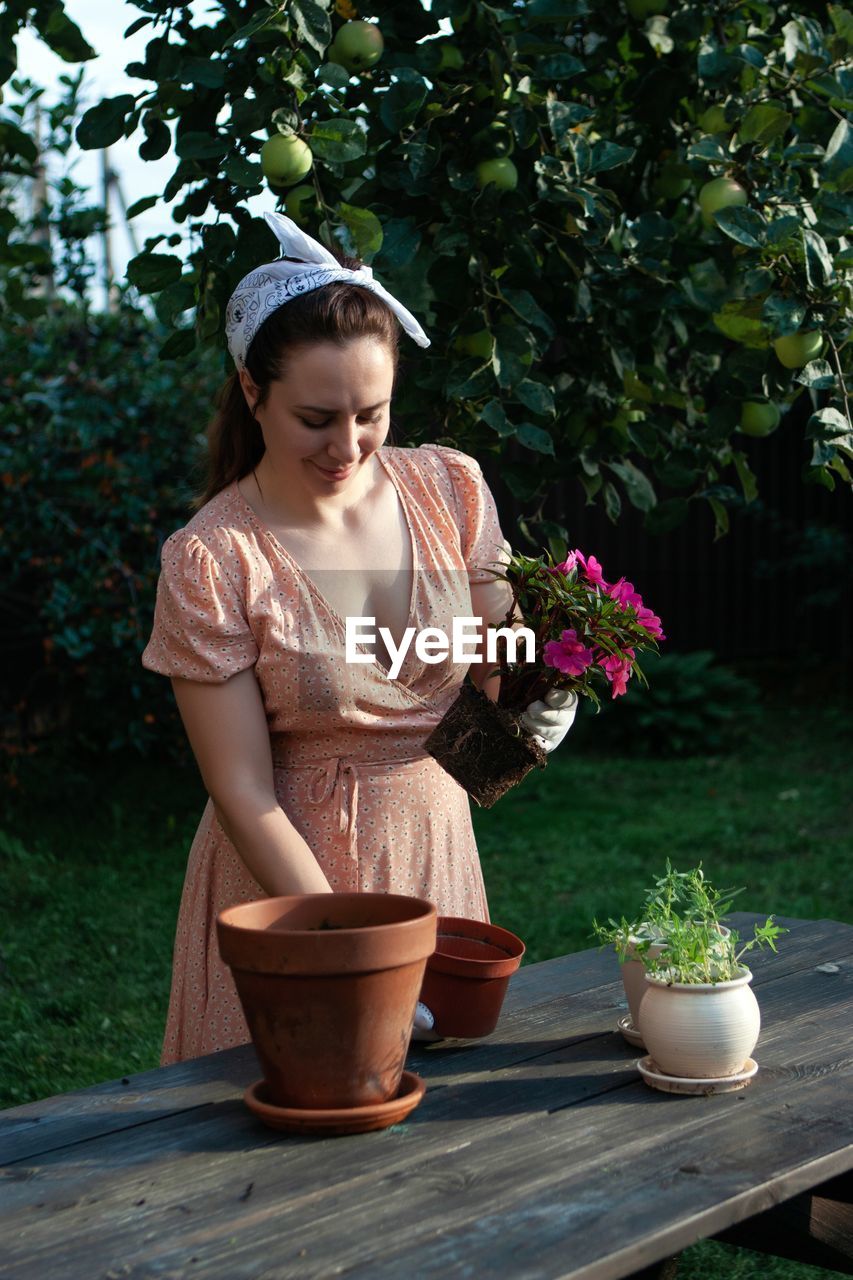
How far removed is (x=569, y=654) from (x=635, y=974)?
0.38m

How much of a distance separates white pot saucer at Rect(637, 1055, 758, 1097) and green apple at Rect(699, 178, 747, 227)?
1329 millimetres

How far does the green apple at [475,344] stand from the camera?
7.80ft

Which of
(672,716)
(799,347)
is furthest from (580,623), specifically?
(672,716)

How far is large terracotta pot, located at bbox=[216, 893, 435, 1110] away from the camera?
138 centimetres

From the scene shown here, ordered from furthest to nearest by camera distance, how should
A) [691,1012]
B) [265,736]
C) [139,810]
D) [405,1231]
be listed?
[139,810] < [265,736] < [691,1012] < [405,1231]

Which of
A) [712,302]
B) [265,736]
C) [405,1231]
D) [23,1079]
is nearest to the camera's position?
[405,1231]

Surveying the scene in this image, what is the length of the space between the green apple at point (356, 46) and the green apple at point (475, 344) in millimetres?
439

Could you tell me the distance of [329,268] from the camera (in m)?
2.00

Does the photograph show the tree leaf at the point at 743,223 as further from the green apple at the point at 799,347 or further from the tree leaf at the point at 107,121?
the tree leaf at the point at 107,121

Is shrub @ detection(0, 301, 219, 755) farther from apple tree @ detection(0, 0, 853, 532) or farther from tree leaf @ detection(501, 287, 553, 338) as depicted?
tree leaf @ detection(501, 287, 553, 338)

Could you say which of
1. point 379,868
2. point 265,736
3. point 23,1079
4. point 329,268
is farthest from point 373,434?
point 23,1079

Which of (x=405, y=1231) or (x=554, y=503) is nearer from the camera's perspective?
(x=405, y=1231)

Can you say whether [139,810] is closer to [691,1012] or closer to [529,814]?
[529,814]

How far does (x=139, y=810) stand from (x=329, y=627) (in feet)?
13.9
